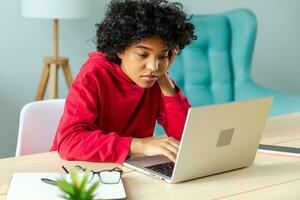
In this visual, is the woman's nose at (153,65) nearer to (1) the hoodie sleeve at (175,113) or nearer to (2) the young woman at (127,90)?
(2) the young woman at (127,90)

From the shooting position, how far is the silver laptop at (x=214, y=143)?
1269 millimetres

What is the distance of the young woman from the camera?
4.84ft

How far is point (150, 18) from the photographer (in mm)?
1629

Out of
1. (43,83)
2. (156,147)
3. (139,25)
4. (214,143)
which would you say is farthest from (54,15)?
(214,143)

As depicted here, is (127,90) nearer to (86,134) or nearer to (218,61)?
(86,134)

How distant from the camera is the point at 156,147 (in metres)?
1.43

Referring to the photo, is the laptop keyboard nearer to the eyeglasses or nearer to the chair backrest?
the eyeglasses

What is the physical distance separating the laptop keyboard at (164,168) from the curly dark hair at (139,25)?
0.36 m

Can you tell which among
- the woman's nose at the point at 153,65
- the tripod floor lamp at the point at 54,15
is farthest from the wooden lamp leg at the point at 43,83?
the woman's nose at the point at 153,65

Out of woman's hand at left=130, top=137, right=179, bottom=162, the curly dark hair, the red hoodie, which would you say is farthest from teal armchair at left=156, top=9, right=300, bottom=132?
woman's hand at left=130, top=137, right=179, bottom=162

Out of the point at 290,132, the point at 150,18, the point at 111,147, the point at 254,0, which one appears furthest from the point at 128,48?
the point at 254,0

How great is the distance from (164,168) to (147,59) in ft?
1.10

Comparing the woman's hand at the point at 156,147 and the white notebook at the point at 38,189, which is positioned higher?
the woman's hand at the point at 156,147

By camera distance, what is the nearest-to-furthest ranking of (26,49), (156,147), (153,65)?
(156,147) < (153,65) < (26,49)
